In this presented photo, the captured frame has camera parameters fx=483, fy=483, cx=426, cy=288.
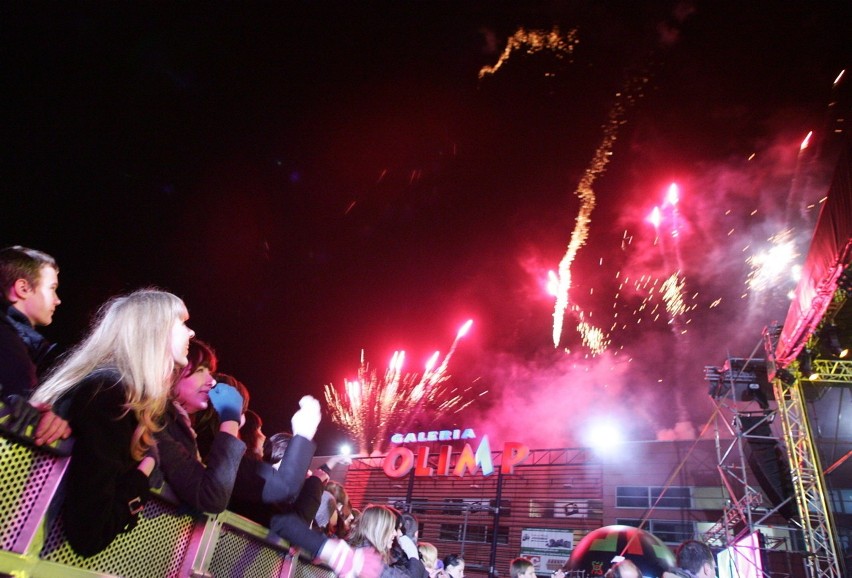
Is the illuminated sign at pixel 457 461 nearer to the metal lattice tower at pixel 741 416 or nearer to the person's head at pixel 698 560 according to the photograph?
the metal lattice tower at pixel 741 416

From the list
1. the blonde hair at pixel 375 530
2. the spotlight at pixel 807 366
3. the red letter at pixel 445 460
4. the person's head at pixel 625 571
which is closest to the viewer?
the blonde hair at pixel 375 530

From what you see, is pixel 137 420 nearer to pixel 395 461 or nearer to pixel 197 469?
pixel 197 469

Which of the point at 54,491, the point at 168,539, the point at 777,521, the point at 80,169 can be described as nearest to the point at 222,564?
the point at 168,539

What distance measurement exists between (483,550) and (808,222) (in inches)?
695

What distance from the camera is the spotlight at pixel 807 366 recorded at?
962 centimetres

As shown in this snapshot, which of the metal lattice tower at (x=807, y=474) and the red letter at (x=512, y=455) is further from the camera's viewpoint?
the red letter at (x=512, y=455)

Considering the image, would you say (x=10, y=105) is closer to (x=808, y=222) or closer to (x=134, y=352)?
(x=134, y=352)

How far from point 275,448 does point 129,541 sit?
189 cm

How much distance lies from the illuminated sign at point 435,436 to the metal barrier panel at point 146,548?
69.9ft

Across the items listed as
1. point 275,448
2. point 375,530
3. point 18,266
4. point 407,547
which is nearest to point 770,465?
point 407,547

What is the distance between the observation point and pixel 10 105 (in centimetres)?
816

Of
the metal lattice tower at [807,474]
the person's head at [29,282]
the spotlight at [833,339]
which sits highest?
the spotlight at [833,339]

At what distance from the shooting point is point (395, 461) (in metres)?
23.1

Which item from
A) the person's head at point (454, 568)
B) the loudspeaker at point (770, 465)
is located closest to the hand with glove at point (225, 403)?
the person's head at point (454, 568)
